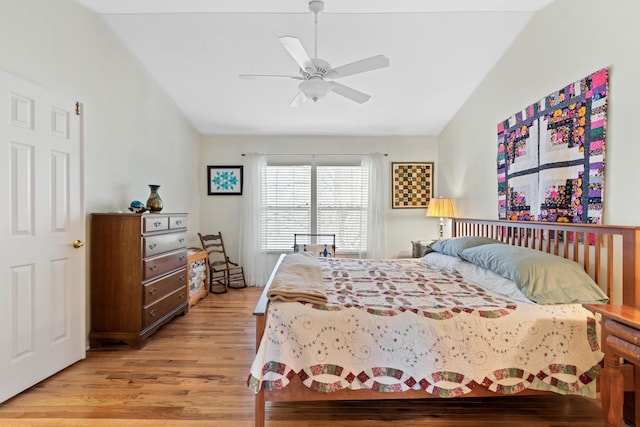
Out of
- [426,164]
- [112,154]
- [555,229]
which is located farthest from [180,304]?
[426,164]

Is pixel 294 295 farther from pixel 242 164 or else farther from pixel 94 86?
pixel 242 164

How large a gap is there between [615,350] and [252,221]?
14.1ft

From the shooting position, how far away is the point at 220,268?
16.3ft

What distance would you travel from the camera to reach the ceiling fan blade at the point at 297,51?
2.02 m

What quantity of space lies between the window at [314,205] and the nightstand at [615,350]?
3643mm

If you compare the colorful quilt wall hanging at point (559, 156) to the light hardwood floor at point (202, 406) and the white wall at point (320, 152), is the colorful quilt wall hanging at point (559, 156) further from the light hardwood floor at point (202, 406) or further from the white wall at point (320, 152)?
the white wall at point (320, 152)

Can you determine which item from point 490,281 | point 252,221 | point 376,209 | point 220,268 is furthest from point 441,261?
point 220,268

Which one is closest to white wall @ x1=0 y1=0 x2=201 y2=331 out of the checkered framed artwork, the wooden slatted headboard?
the checkered framed artwork

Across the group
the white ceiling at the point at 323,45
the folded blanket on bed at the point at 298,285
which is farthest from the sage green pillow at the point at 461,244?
the white ceiling at the point at 323,45

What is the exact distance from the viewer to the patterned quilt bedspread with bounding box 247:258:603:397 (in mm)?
1681

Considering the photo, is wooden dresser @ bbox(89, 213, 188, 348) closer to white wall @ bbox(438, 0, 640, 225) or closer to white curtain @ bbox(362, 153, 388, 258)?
white curtain @ bbox(362, 153, 388, 258)

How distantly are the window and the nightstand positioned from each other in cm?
364

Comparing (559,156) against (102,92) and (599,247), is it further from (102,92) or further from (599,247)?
(102,92)

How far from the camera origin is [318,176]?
16.8 feet
